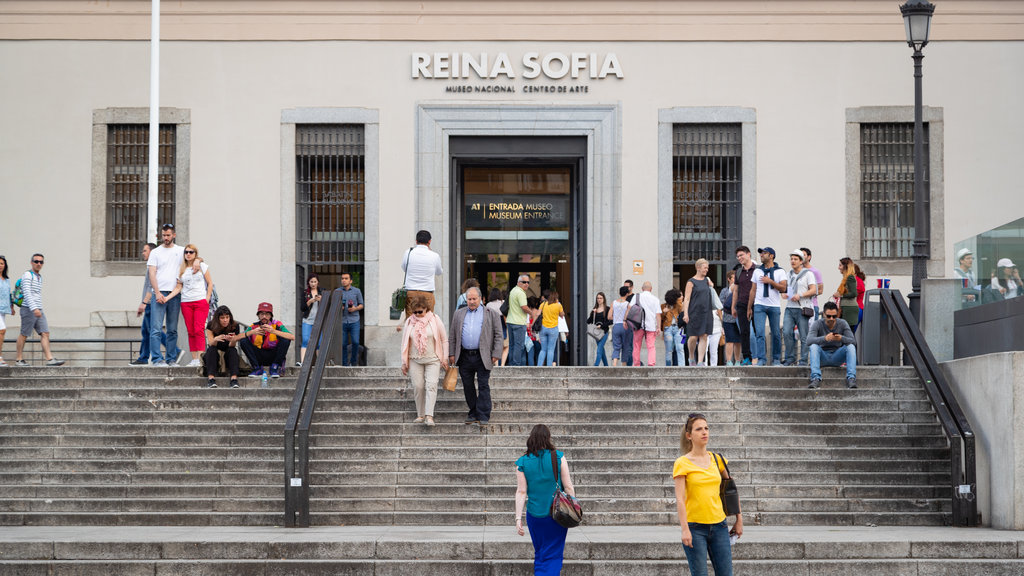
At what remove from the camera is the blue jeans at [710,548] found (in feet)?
26.3

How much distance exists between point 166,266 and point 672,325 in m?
7.11

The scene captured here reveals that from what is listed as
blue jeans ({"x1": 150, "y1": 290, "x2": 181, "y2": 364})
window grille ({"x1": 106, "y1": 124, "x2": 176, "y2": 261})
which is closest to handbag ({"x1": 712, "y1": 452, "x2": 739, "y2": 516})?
blue jeans ({"x1": 150, "y1": 290, "x2": 181, "y2": 364})

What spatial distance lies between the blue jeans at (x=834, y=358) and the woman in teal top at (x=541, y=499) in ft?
20.9

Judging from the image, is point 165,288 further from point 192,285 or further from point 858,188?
point 858,188

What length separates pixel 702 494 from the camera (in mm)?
8047

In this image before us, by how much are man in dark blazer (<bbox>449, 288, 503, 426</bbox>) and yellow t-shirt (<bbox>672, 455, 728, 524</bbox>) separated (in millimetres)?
5783

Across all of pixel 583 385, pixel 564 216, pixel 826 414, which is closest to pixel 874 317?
pixel 826 414

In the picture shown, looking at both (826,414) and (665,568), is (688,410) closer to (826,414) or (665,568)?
(826,414)

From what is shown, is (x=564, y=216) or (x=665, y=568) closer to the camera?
(x=665, y=568)

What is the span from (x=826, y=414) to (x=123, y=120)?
12.8 meters

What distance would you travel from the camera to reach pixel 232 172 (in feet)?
67.0

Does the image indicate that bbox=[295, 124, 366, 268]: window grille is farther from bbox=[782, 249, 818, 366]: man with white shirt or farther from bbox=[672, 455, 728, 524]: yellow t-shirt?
bbox=[672, 455, 728, 524]: yellow t-shirt

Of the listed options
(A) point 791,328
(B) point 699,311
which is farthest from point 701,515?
(B) point 699,311

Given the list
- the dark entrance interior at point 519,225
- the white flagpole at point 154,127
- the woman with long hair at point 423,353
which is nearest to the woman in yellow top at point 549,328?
the dark entrance interior at point 519,225
